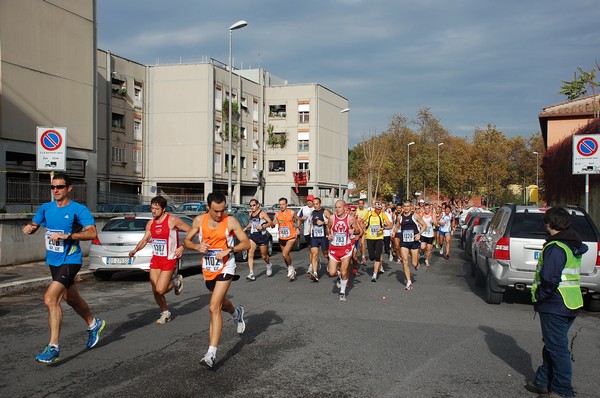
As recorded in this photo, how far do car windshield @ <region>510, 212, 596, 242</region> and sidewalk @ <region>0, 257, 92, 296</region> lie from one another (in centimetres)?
930

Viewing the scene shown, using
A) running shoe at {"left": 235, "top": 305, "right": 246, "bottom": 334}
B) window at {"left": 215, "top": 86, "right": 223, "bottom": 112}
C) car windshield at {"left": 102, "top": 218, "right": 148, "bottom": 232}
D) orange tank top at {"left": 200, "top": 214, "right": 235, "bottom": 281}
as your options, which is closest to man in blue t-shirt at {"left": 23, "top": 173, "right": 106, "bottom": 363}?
orange tank top at {"left": 200, "top": 214, "right": 235, "bottom": 281}

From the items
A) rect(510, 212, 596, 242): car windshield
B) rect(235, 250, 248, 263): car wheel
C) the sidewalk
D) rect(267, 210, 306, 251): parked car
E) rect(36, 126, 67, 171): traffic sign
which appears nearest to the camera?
rect(510, 212, 596, 242): car windshield

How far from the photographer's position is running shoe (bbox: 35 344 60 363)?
5.78 meters

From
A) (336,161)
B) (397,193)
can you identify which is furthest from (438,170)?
(336,161)

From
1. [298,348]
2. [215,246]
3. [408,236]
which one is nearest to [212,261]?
[215,246]

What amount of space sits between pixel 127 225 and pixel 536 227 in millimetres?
8458

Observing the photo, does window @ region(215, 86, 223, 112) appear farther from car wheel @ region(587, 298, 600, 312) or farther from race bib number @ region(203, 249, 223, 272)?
race bib number @ region(203, 249, 223, 272)

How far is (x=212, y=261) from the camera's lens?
20.4 feet

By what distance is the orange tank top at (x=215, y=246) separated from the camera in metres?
6.23

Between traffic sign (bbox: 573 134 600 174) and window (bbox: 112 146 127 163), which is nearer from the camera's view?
traffic sign (bbox: 573 134 600 174)

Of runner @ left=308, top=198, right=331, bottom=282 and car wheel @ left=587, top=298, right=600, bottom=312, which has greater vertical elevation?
runner @ left=308, top=198, right=331, bottom=282

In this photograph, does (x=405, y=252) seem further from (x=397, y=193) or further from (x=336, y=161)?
(x=397, y=193)

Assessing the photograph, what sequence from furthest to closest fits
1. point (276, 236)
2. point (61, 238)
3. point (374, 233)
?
1. point (276, 236)
2. point (374, 233)
3. point (61, 238)

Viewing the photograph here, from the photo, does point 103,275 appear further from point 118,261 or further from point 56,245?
point 56,245
